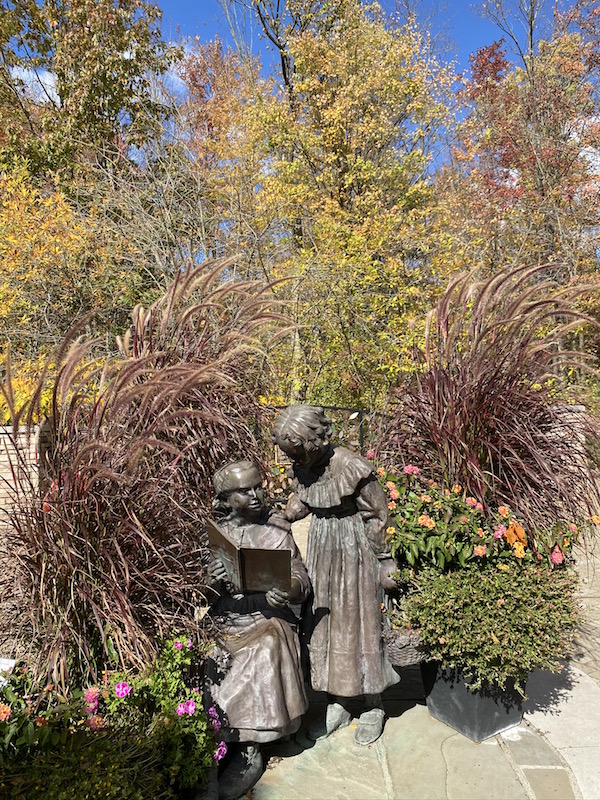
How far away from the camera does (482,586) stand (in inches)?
105

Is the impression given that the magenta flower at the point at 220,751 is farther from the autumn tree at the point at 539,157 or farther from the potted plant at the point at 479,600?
the autumn tree at the point at 539,157

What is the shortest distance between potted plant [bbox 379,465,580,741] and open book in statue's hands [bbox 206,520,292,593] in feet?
2.41

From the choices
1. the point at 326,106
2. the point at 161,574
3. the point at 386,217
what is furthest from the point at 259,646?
the point at 326,106

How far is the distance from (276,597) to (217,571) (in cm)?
28

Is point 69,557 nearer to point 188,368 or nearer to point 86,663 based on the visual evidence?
point 86,663

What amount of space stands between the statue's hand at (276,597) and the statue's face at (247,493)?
1.14 ft

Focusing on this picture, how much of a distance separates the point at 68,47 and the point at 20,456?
10.9m

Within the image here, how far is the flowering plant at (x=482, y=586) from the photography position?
259 cm

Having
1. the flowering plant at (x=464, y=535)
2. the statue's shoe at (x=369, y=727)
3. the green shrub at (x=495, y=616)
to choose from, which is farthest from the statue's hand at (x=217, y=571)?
the statue's shoe at (x=369, y=727)

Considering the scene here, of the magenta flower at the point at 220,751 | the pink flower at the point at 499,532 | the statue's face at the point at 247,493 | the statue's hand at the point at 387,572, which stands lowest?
the magenta flower at the point at 220,751

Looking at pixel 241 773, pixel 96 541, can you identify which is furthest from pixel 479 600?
pixel 96 541

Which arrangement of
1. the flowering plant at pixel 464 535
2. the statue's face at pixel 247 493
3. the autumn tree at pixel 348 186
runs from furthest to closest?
the autumn tree at pixel 348 186
the flowering plant at pixel 464 535
the statue's face at pixel 247 493

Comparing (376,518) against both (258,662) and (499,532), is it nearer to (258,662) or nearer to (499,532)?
(499,532)

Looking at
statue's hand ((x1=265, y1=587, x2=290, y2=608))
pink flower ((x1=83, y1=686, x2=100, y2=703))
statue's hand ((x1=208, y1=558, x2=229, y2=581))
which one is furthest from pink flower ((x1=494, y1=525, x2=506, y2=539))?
pink flower ((x1=83, y1=686, x2=100, y2=703))
